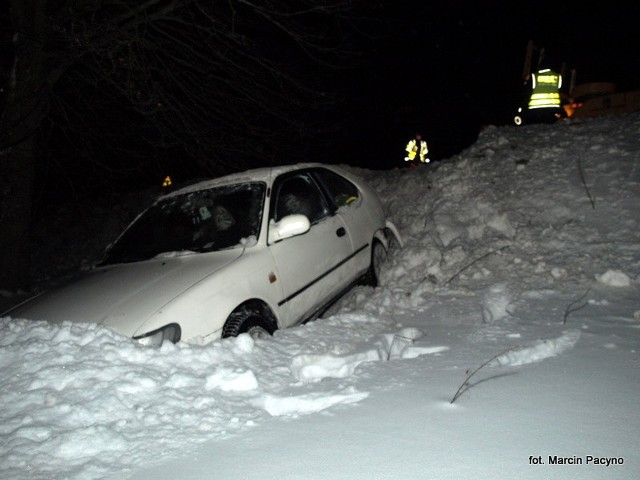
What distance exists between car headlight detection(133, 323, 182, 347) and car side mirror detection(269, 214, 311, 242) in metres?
1.18

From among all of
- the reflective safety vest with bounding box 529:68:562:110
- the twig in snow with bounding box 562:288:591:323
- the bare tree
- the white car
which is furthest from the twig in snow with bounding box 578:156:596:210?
the reflective safety vest with bounding box 529:68:562:110

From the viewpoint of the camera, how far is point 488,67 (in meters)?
30.5

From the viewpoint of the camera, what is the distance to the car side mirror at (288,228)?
4.09m

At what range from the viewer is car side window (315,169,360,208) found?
529 centimetres

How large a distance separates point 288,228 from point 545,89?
8783mm

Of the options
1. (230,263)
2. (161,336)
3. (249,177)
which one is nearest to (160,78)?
(249,177)

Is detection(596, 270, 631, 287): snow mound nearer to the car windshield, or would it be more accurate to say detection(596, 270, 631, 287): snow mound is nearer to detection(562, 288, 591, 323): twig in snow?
detection(562, 288, 591, 323): twig in snow

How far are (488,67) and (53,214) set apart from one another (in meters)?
Result: 26.5

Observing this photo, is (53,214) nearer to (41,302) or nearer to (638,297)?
(41,302)

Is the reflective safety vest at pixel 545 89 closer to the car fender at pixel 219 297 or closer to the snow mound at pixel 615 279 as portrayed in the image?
the snow mound at pixel 615 279

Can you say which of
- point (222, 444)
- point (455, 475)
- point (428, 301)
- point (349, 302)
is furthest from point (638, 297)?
point (222, 444)

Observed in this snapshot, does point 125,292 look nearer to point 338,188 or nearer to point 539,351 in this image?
point 338,188

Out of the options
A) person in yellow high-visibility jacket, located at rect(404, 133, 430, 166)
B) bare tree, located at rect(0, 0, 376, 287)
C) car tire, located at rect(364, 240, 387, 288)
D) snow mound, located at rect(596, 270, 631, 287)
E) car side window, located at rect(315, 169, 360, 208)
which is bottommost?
car tire, located at rect(364, 240, 387, 288)

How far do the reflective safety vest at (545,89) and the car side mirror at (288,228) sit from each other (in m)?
8.52
